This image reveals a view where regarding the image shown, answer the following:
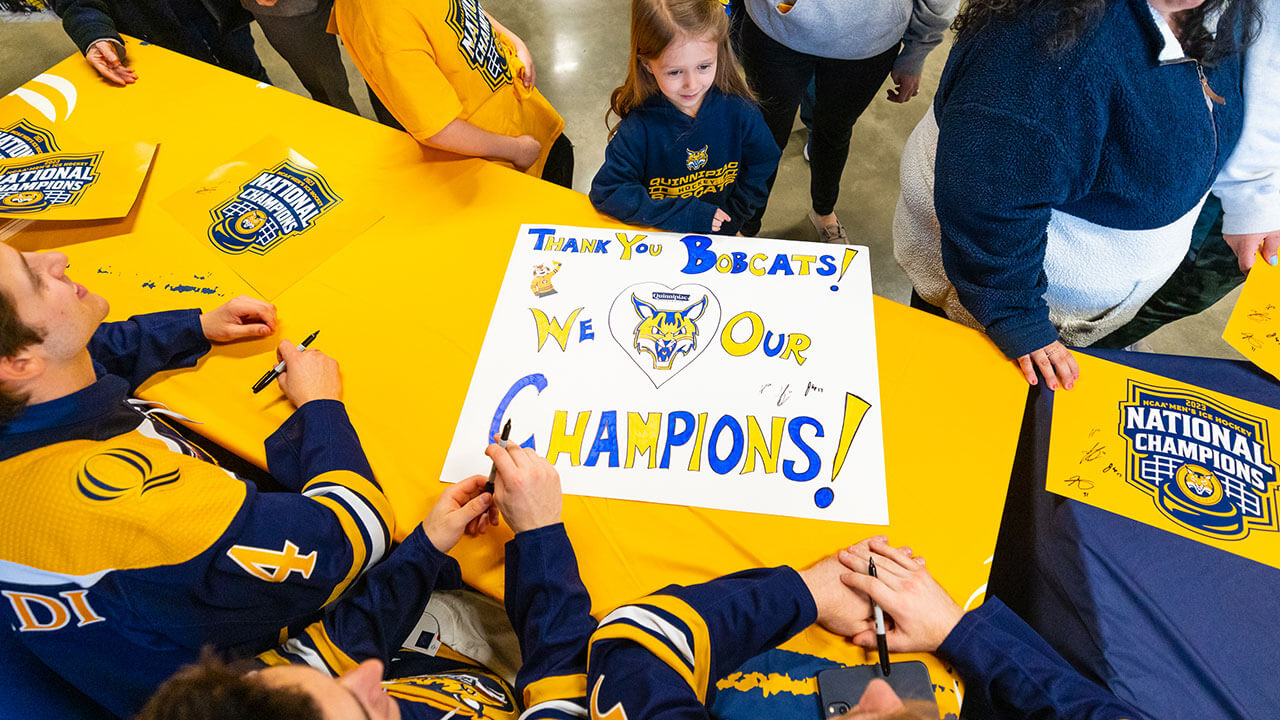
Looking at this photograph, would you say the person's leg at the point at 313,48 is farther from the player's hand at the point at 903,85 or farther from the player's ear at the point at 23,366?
the player's hand at the point at 903,85

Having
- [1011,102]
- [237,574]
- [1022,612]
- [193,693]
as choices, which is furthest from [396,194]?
[1022,612]

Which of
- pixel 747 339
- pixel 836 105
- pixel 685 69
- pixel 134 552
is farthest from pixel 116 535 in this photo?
pixel 836 105

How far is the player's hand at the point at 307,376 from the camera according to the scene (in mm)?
956

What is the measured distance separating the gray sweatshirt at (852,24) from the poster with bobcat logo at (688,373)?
23.2 inches

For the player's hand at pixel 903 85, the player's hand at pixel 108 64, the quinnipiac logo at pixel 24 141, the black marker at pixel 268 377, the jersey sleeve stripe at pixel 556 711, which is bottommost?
the jersey sleeve stripe at pixel 556 711

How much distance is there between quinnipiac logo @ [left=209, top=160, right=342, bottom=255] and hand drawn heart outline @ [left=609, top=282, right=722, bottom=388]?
64cm

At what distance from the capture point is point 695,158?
4.11 ft

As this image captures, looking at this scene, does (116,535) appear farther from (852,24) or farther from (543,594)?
(852,24)

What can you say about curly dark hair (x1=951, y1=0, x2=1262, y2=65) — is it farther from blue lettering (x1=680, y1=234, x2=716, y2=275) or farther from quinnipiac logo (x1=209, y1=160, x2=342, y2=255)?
quinnipiac logo (x1=209, y1=160, x2=342, y2=255)

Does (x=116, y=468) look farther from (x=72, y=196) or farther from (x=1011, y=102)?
(x=1011, y=102)

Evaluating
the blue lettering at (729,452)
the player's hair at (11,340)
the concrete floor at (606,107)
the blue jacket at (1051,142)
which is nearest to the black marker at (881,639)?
the blue lettering at (729,452)

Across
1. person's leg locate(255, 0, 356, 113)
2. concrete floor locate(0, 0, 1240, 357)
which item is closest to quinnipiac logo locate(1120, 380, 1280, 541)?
concrete floor locate(0, 0, 1240, 357)

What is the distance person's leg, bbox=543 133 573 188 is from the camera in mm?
1586

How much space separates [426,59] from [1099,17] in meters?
1.02
